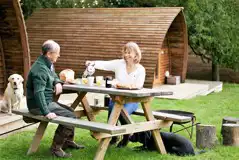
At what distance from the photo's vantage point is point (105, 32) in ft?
53.1

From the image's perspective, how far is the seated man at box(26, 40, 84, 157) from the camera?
582 cm

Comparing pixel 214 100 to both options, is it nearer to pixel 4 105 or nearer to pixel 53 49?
pixel 4 105

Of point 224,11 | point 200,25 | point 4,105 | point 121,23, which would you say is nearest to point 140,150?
point 4,105

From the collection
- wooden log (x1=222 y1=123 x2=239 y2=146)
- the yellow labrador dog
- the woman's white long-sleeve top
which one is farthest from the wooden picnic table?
the yellow labrador dog

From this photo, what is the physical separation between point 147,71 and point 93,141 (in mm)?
7545

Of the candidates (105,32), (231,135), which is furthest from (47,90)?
(105,32)

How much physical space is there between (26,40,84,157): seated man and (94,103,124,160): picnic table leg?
23.0 inches

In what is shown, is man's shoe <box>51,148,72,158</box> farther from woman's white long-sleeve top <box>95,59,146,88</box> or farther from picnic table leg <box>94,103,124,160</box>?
woman's white long-sleeve top <box>95,59,146,88</box>

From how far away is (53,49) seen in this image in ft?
19.6

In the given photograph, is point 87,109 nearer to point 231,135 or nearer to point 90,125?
point 90,125

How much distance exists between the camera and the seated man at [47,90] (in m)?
5.82

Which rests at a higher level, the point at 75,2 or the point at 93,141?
the point at 75,2

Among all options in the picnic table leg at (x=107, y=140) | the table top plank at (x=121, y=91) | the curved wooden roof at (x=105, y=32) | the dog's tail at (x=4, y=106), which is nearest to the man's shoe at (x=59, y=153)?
the picnic table leg at (x=107, y=140)

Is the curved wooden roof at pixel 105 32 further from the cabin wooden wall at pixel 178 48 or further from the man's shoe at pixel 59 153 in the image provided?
the man's shoe at pixel 59 153
